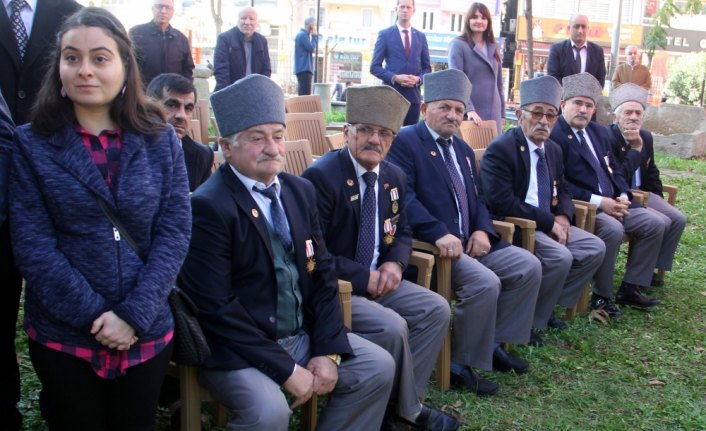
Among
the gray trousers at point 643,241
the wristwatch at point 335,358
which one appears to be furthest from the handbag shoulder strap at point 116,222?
the gray trousers at point 643,241

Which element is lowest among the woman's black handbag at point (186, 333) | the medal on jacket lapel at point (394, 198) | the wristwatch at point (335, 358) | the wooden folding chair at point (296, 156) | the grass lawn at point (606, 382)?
the grass lawn at point (606, 382)

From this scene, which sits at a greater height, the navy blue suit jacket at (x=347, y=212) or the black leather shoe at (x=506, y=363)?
the navy blue suit jacket at (x=347, y=212)

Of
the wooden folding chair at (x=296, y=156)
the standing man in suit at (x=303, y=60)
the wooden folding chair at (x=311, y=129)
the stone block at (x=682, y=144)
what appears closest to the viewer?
the wooden folding chair at (x=296, y=156)

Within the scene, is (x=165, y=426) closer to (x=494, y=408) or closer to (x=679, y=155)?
(x=494, y=408)

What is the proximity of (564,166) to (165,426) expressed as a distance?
3.36 m

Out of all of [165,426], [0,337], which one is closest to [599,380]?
[165,426]

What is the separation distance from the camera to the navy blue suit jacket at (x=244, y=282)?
7.78ft

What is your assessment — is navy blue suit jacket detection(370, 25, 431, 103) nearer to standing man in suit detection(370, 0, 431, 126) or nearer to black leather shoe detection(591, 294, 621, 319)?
standing man in suit detection(370, 0, 431, 126)

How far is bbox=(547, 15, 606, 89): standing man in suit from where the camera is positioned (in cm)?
671

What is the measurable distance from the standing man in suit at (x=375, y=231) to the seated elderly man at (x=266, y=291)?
0.40m

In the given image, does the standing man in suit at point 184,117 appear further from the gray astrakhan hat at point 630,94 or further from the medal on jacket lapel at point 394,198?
the gray astrakhan hat at point 630,94

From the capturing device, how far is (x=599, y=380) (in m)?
3.84

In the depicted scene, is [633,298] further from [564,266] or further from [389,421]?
[389,421]

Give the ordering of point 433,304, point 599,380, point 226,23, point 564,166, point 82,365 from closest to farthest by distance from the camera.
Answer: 1. point 82,365
2. point 433,304
3. point 599,380
4. point 564,166
5. point 226,23
